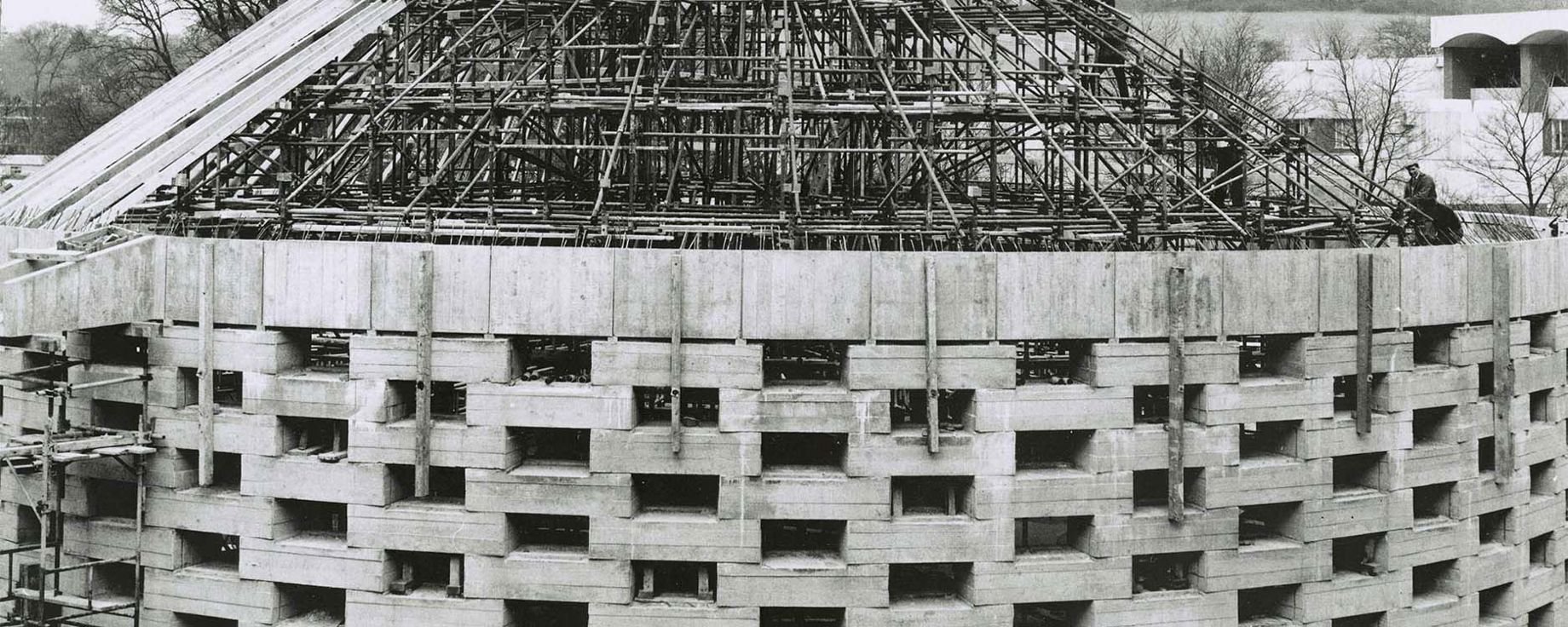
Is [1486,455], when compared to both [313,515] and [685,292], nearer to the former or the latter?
[685,292]

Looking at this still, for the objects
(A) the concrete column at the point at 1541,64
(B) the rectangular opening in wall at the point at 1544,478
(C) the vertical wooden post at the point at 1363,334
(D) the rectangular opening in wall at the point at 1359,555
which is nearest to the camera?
(C) the vertical wooden post at the point at 1363,334

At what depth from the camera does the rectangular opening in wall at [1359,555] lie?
2405cm

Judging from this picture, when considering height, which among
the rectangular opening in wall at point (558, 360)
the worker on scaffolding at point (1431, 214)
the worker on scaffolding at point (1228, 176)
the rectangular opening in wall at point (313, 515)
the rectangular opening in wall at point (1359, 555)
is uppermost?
the worker on scaffolding at point (1228, 176)

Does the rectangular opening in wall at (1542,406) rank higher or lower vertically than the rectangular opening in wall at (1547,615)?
higher

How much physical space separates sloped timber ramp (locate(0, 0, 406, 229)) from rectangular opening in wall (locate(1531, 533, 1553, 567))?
83.8 ft

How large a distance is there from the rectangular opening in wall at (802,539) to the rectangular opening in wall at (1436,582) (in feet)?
31.4

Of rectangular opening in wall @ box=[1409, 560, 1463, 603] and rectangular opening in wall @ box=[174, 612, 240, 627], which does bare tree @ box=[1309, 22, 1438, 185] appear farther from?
rectangular opening in wall @ box=[174, 612, 240, 627]

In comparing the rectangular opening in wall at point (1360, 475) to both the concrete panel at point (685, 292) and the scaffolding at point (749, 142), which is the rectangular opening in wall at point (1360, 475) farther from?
the concrete panel at point (685, 292)

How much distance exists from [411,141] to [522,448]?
760 inches

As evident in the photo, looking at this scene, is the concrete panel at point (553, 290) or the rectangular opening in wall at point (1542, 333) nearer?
the concrete panel at point (553, 290)

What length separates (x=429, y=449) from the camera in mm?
21672

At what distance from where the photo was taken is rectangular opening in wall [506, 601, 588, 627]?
75.0ft

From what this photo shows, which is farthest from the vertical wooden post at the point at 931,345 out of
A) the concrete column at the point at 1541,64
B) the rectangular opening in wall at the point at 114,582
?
the concrete column at the point at 1541,64

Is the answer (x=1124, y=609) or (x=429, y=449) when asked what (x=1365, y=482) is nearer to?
(x=1124, y=609)
